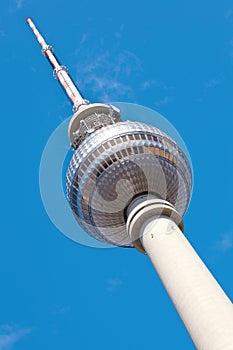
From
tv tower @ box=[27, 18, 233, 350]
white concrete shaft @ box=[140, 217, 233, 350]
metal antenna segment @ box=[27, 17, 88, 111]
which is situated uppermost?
metal antenna segment @ box=[27, 17, 88, 111]

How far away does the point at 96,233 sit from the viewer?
37.5 m

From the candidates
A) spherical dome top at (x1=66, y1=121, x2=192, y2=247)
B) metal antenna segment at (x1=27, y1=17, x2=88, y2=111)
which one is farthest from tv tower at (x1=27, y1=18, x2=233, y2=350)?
metal antenna segment at (x1=27, y1=17, x2=88, y2=111)

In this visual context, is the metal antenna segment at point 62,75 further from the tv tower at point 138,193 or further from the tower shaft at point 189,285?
the tower shaft at point 189,285

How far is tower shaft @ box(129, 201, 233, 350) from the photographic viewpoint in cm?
2105

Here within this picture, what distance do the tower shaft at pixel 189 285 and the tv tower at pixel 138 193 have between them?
0.06m

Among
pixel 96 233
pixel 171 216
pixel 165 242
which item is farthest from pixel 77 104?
pixel 165 242

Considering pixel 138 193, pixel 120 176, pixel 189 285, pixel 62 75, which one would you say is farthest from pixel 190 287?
pixel 62 75

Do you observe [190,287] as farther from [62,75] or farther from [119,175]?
[62,75]

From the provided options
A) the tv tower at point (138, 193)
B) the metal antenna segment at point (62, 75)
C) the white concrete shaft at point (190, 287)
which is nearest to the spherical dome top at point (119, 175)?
the tv tower at point (138, 193)

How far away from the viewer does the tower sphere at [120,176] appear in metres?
34.4

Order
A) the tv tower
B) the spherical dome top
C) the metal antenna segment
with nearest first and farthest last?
1. the tv tower
2. the spherical dome top
3. the metal antenna segment

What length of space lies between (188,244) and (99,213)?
971 cm

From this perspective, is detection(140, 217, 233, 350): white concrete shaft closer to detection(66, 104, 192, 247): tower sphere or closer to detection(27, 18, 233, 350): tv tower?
detection(27, 18, 233, 350): tv tower

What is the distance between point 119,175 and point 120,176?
4.4 inches
